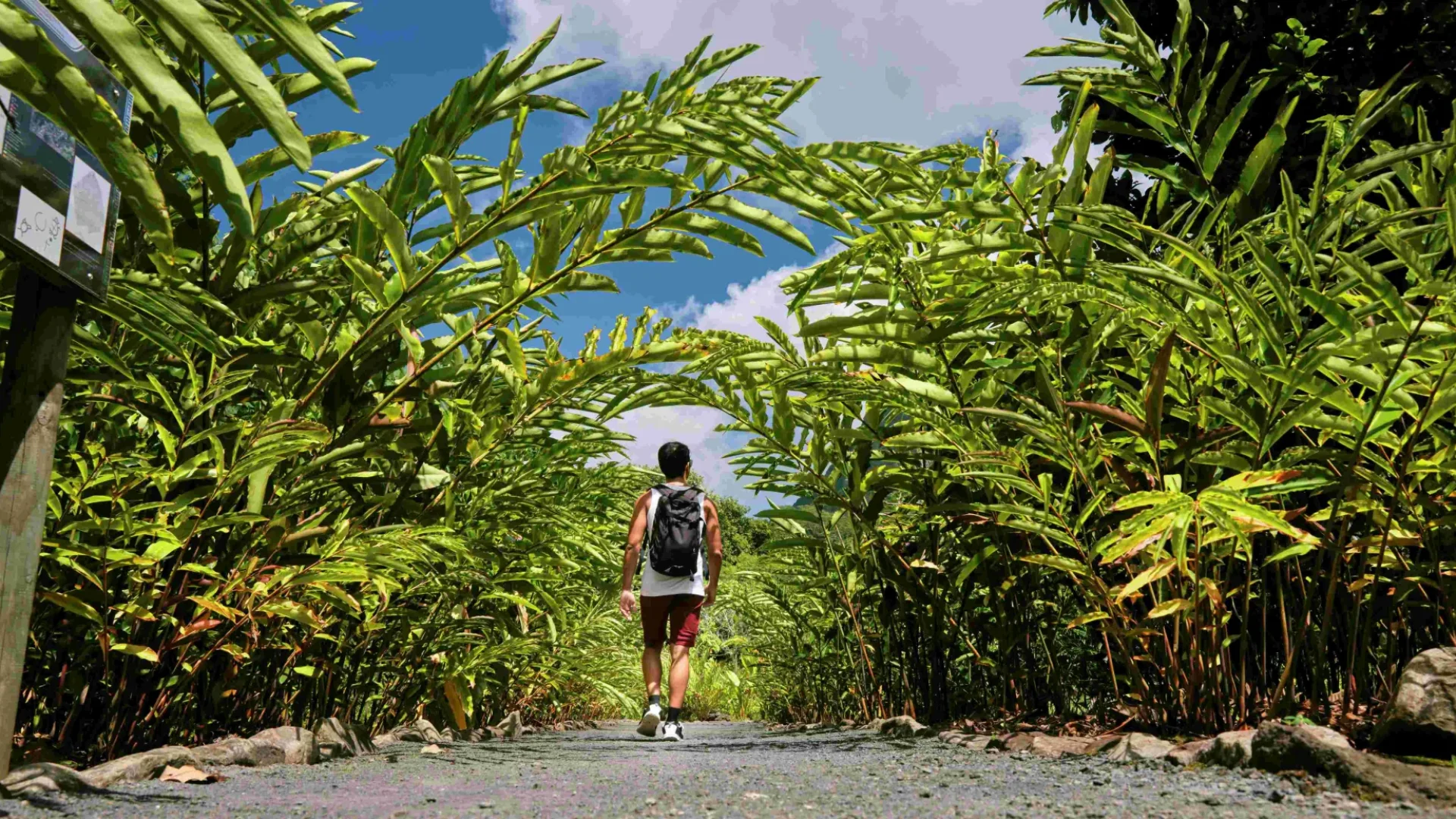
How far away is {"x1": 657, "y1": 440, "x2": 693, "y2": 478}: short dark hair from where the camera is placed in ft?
14.2

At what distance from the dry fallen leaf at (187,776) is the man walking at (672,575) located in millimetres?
2147

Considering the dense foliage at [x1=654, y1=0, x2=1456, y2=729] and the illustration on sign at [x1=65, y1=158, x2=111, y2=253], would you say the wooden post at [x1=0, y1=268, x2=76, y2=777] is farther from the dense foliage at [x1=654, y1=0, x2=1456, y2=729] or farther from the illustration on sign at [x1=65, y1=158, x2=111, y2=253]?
the dense foliage at [x1=654, y1=0, x2=1456, y2=729]

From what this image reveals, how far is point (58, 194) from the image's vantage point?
1442 mm

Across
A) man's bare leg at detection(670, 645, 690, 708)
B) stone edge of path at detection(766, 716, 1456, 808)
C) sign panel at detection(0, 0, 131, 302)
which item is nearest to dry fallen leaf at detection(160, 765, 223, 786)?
sign panel at detection(0, 0, 131, 302)

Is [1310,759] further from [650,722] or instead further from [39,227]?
[650,722]

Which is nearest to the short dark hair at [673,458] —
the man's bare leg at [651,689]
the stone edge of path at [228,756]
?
the man's bare leg at [651,689]

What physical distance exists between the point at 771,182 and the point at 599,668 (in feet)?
14.0

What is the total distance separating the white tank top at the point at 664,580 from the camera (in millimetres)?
3941

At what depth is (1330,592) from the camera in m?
1.61

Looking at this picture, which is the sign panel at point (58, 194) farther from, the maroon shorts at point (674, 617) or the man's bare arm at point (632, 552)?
the maroon shorts at point (674, 617)

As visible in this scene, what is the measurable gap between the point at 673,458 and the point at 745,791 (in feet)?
9.09

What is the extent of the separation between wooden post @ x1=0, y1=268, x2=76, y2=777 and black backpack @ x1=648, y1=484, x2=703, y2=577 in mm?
2532

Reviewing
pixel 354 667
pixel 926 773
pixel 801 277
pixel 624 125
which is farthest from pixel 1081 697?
pixel 624 125

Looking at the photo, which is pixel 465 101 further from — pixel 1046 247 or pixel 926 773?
pixel 926 773
